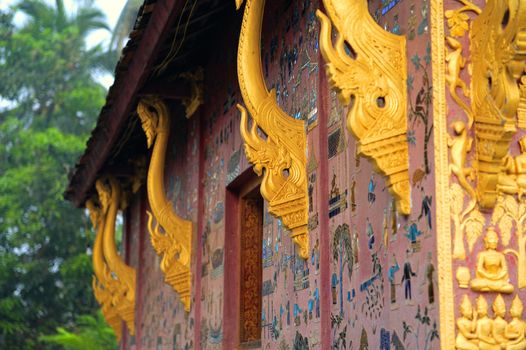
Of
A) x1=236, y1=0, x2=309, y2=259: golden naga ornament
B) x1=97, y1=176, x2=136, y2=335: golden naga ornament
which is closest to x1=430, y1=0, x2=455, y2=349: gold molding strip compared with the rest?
x1=236, y1=0, x2=309, y2=259: golden naga ornament

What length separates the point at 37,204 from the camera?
28.9 metres

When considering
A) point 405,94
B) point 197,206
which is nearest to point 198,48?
point 197,206

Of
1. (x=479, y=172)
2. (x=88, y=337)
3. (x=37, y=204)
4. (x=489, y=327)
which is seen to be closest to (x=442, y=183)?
(x=479, y=172)

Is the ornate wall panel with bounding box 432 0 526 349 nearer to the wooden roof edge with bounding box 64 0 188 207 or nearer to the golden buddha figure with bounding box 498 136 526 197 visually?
the golden buddha figure with bounding box 498 136 526 197

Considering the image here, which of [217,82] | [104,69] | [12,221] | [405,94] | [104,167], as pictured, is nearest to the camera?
[405,94]

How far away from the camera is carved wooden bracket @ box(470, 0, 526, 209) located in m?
4.86

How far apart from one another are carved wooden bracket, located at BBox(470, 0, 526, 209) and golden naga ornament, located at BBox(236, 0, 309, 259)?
2347 millimetres

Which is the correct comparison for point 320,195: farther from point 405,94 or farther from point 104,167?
point 104,167

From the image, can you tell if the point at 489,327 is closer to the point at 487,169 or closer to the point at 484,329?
the point at 484,329

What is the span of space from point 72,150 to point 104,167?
49.9 feet

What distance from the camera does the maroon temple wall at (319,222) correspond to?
5.36 meters

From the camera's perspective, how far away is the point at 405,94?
553 centimetres

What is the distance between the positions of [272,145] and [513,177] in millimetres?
2584

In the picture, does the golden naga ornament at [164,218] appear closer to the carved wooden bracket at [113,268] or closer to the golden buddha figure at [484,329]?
the carved wooden bracket at [113,268]
